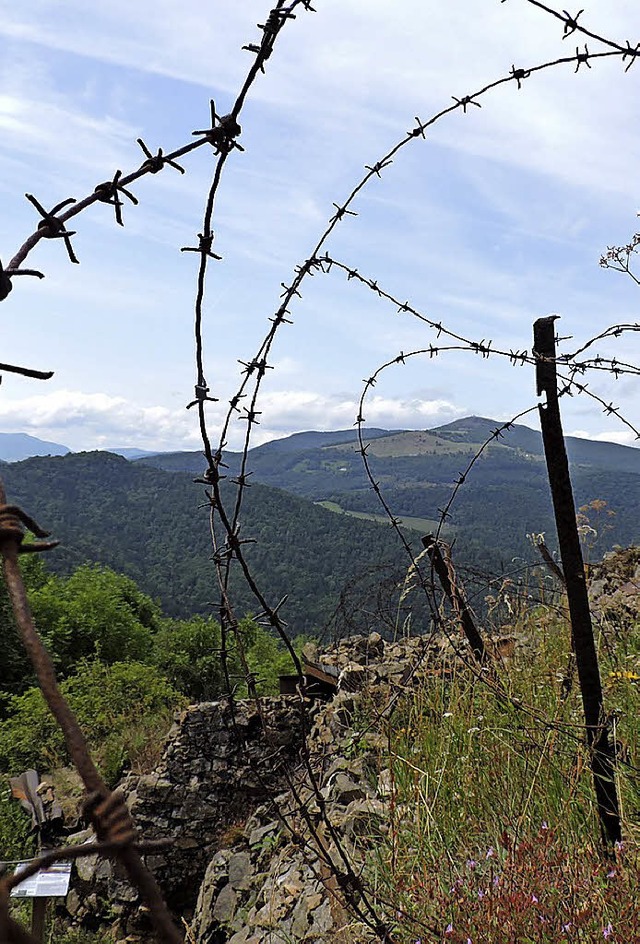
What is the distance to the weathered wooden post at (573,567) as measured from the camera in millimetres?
2182

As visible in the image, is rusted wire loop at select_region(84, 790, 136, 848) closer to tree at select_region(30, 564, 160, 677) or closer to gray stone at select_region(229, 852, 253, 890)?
gray stone at select_region(229, 852, 253, 890)

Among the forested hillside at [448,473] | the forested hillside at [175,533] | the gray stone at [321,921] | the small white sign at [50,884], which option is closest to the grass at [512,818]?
the gray stone at [321,921]

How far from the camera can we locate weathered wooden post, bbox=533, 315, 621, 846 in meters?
2.18

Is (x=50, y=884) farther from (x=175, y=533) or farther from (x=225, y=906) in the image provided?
(x=175, y=533)

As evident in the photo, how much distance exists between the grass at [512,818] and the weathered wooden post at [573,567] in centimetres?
10

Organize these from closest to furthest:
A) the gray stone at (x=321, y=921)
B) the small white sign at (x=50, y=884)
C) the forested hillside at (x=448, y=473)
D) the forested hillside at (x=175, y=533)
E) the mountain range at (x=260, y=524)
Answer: the small white sign at (x=50, y=884)
the gray stone at (x=321, y=921)
the mountain range at (x=260, y=524)
the forested hillside at (x=175, y=533)
the forested hillside at (x=448, y=473)

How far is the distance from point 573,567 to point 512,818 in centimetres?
83

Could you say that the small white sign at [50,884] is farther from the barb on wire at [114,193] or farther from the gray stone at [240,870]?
the barb on wire at [114,193]

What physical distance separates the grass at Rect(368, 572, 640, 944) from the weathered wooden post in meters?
0.10

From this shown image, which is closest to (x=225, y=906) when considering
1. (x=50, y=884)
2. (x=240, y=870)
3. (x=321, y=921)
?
(x=240, y=870)

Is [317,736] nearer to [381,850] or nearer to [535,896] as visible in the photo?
[381,850]

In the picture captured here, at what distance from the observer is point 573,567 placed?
2.19 m

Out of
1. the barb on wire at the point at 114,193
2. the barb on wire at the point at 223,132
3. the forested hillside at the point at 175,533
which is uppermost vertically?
the barb on wire at the point at 223,132

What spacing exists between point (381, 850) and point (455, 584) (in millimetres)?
1233
